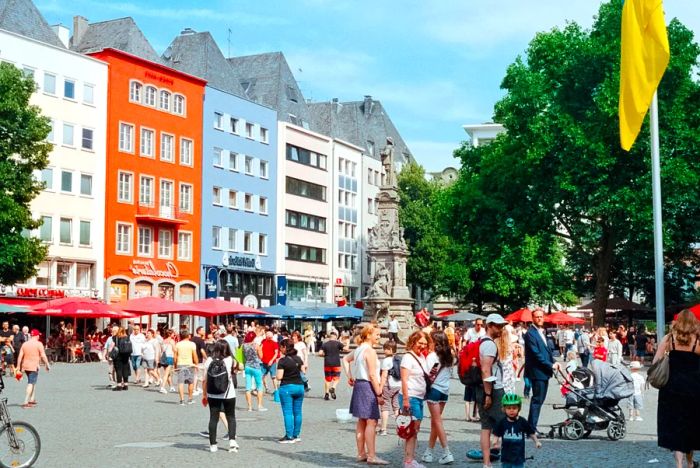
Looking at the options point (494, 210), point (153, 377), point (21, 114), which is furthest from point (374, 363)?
point (494, 210)

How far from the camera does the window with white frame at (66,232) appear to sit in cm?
5825

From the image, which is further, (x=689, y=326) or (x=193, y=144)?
(x=193, y=144)

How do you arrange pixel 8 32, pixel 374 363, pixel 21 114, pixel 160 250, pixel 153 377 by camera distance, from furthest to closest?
pixel 160 250
pixel 8 32
pixel 21 114
pixel 153 377
pixel 374 363

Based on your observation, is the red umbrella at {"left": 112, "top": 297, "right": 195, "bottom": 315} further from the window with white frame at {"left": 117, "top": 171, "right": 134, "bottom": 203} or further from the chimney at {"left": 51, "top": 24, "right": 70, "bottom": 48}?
the chimney at {"left": 51, "top": 24, "right": 70, "bottom": 48}

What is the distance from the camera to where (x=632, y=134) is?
14336 mm

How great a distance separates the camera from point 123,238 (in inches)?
2446

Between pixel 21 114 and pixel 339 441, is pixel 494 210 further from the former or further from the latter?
pixel 339 441

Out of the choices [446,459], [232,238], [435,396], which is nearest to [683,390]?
[446,459]

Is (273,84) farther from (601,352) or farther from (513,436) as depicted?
(513,436)

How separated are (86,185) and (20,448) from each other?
4857cm

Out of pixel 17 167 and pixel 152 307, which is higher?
pixel 17 167

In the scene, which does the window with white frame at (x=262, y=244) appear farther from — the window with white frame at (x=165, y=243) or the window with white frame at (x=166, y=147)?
the window with white frame at (x=166, y=147)

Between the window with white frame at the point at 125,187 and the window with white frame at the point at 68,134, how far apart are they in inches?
160

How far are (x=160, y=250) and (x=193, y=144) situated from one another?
7.63m
